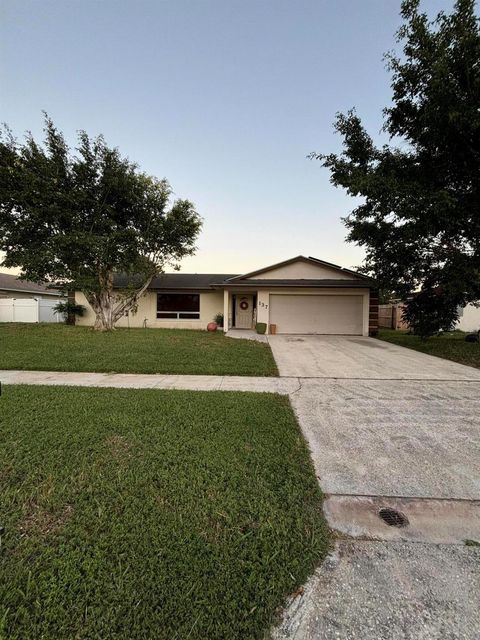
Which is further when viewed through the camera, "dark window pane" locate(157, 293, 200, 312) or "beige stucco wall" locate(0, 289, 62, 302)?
"beige stucco wall" locate(0, 289, 62, 302)

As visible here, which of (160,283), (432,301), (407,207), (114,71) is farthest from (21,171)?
(432,301)

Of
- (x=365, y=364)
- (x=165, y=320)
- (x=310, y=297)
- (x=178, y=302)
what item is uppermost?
(x=310, y=297)

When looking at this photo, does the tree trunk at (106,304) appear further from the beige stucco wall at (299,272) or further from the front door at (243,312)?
the beige stucco wall at (299,272)

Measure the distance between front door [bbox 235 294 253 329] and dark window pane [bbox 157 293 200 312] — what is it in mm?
2316

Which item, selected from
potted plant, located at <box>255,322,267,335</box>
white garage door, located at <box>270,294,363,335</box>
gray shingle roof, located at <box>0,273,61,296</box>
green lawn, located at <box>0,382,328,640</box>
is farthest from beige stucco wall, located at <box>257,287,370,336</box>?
gray shingle roof, located at <box>0,273,61,296</box>

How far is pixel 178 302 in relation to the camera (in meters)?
16.8

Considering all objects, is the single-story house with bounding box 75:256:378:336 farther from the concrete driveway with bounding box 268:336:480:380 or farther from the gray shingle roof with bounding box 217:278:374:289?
the concrete driveway with bounding box 268:336:480:380

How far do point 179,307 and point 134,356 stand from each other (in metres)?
9.26

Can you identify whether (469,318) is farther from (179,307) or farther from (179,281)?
(179,281)

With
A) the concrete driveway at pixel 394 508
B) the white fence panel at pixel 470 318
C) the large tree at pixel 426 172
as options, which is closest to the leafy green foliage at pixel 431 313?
the large tree at pixel 426 172

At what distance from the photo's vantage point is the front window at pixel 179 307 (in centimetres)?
1672

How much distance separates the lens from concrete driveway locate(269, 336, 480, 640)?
55.8 inches

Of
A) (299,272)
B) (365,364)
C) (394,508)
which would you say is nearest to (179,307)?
(299,272)

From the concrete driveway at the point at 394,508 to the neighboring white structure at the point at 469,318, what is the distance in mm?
15833
